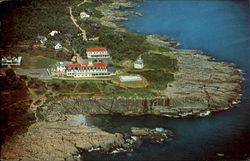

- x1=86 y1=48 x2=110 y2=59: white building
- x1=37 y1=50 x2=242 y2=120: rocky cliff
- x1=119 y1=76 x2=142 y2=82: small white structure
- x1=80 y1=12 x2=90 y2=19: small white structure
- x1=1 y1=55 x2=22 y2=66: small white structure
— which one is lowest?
x1=37 y1=50 x2=242 y2=120: rocky cliff

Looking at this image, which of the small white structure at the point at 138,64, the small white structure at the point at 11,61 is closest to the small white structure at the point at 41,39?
the small white structure at the point at 11,61

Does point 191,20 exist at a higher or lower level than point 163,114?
higher

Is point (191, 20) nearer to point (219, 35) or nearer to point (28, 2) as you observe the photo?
point (219, 35)

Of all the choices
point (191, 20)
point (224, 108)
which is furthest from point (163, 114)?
point (191, 20)

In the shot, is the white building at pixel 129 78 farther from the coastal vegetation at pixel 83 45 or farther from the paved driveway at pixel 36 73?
the paved driveway at pixel 36 73

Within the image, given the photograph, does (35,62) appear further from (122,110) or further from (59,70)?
(122,110)

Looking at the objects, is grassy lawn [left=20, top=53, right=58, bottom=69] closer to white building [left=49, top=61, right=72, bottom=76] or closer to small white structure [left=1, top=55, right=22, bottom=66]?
small white structure [left=1, top=55, right=22, bottom=66]

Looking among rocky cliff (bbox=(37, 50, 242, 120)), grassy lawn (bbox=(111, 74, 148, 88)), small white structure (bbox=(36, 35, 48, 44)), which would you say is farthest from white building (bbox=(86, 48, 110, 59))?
rocky cliff (bbox=(37, 50, 242, 120))
